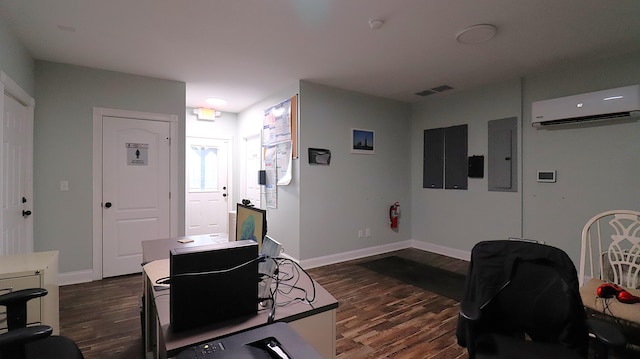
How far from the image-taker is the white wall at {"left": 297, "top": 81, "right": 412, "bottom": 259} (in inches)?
169

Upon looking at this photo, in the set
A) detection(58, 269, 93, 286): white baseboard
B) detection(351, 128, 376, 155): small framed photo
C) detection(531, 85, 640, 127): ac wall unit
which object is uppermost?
detection(531, 85, 640, 127): ac wall unit

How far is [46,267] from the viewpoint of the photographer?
1731 millimetres

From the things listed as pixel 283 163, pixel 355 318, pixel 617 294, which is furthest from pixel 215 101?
pixel 617 294

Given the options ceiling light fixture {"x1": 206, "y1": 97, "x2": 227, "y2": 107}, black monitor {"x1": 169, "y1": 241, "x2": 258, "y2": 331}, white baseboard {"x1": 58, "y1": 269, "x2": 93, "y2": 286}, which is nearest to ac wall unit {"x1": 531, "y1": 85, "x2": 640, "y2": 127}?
black monitor {"x1": 169, "y1": 241, "x2": 258, "y2": 331}

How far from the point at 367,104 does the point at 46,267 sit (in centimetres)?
429

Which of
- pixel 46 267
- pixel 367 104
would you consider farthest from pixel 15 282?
pixel 367 104

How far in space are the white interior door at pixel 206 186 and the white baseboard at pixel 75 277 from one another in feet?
7.20

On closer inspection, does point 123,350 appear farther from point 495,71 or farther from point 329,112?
point 495,71

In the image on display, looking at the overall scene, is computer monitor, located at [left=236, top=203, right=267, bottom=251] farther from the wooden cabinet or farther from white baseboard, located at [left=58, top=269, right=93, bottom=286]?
white baseboard, located at [left=58, top=269, right=93, bottom=286]

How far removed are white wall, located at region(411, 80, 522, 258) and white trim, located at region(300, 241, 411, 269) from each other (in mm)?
453

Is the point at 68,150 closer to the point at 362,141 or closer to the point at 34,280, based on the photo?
the point at 34,280

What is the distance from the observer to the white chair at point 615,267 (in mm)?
1603

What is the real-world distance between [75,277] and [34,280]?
8.22ft

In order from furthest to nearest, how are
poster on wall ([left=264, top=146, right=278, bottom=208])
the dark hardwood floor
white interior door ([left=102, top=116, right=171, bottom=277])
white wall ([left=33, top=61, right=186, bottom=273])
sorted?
poster on wall ([left=264, top=146, right=278, bottom=208])
white interior door ([left=102, top=116, right=171, bottom=277])
white wall ([left=33, top=61, right=186, bottom=273])
the dark hardwood floor
